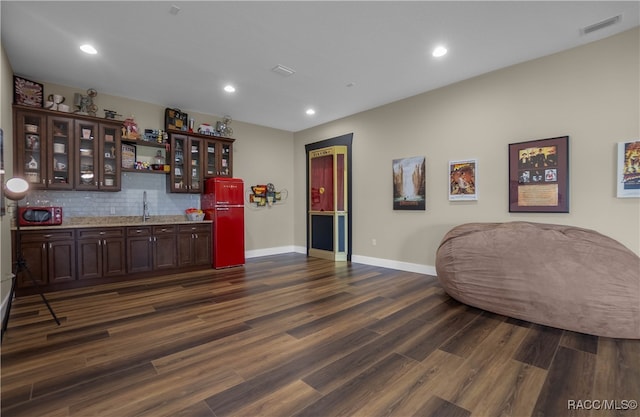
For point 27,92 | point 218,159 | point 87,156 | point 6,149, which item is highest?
point 27,92

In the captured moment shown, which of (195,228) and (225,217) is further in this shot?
(225,217)

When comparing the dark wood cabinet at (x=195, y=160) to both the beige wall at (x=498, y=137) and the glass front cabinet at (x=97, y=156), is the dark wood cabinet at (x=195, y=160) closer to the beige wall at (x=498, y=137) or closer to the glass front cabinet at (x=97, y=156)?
the glass front cabinet at (x=97, y=156)

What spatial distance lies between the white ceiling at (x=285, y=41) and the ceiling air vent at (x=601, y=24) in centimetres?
6

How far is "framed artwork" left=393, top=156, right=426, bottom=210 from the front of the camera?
488cm

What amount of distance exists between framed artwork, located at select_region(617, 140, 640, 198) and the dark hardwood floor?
5.45 feet

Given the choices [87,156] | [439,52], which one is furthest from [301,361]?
[87,156]

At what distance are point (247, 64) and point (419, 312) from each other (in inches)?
146

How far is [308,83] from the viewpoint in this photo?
4.45 metres

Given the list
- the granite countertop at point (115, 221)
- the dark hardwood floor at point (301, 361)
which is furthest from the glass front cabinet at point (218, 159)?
the dark hardwood floor at point (301, 361)

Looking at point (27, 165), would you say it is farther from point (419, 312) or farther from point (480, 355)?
point (480, 355)

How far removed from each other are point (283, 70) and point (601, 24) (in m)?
3.57

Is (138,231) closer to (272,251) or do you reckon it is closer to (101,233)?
(101,233)

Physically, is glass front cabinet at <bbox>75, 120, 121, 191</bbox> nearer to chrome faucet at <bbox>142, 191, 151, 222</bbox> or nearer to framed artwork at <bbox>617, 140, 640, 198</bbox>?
chrome faucet at <bbox>142, 191, 151, 222</bbox>

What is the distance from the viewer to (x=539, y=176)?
3.69 metres
